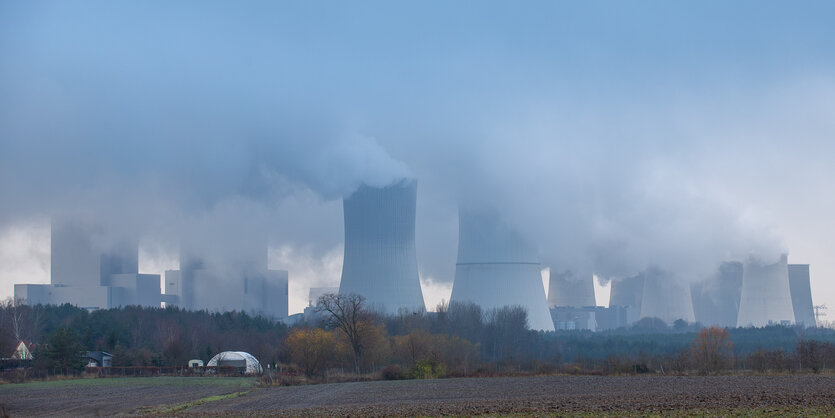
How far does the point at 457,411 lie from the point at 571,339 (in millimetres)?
47719

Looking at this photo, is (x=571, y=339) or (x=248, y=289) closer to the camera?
(x=571, y=339)

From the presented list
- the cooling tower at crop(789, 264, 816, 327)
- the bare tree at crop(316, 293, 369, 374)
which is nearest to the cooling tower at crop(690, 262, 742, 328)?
the cooling tower at crop(789, 264, 816, 327)

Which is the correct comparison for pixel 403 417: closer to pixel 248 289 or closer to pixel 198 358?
pixel 198 358

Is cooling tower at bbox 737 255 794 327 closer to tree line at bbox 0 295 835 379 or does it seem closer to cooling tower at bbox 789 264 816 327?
tree line at bbox 0 295 835 379

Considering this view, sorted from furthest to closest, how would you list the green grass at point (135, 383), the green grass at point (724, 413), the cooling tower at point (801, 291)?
the cooling tower at point (801, 291)
the green grass at point (135, 383)
the green grass at point (724, 413)

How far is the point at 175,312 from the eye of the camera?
59.9 metres

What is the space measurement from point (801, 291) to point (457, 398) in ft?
180

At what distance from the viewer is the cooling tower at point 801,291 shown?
68062 mm

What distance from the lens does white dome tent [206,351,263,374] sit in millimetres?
42312

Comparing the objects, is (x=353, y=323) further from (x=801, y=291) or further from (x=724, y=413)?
(x=801, y=291)

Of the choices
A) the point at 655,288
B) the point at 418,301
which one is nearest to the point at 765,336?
the point at 655,288

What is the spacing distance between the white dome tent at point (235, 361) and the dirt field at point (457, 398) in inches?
462

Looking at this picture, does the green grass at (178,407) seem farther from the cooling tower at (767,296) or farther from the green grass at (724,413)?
the cooling tower at (767,296)

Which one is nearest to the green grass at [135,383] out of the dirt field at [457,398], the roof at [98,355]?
the dirt field at [457,398]
